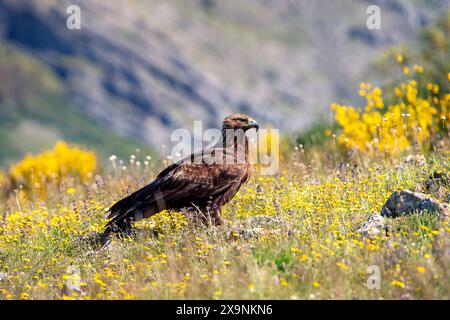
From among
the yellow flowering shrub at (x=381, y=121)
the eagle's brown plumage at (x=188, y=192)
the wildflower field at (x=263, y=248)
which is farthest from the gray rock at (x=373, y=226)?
the yellow flowering shrub at (x=381, y=121)

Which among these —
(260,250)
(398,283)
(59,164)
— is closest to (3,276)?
(260,250)

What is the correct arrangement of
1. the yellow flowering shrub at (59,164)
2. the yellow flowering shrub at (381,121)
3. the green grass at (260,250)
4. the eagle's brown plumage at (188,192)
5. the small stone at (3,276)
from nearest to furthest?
1. the green grass at (260,250)
2. the small stone at (3,276)
3. the eagle's brown plumage at (188,192)
4. the yellow flowering shrub at (381,121)
5. the yellow flowering shrub at (59,164)

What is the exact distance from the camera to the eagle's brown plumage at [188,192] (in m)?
8.25

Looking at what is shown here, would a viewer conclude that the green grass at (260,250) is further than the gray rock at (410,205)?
No

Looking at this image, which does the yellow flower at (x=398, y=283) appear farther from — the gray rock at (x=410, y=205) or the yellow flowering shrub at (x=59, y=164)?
the yellow flowering shrub at (x=59, y=164)

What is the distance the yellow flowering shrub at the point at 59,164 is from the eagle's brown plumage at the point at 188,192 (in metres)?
7.66

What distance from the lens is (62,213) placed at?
34.3 ft

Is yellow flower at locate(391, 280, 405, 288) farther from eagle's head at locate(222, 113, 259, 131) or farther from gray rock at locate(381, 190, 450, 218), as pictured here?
eagle's head at locate(222, 113, 259, 131)

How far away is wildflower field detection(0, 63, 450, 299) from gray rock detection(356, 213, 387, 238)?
5 centimetres

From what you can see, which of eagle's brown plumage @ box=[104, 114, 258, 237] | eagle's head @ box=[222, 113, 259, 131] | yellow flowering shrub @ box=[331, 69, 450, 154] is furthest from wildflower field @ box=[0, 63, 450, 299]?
yellow flowering shrub @ box=[331, 69, 450, 154]

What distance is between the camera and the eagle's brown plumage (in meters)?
8.25

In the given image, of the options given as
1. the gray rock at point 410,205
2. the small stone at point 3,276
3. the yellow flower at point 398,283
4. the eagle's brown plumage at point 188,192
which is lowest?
the yellow flower at point 398,283
